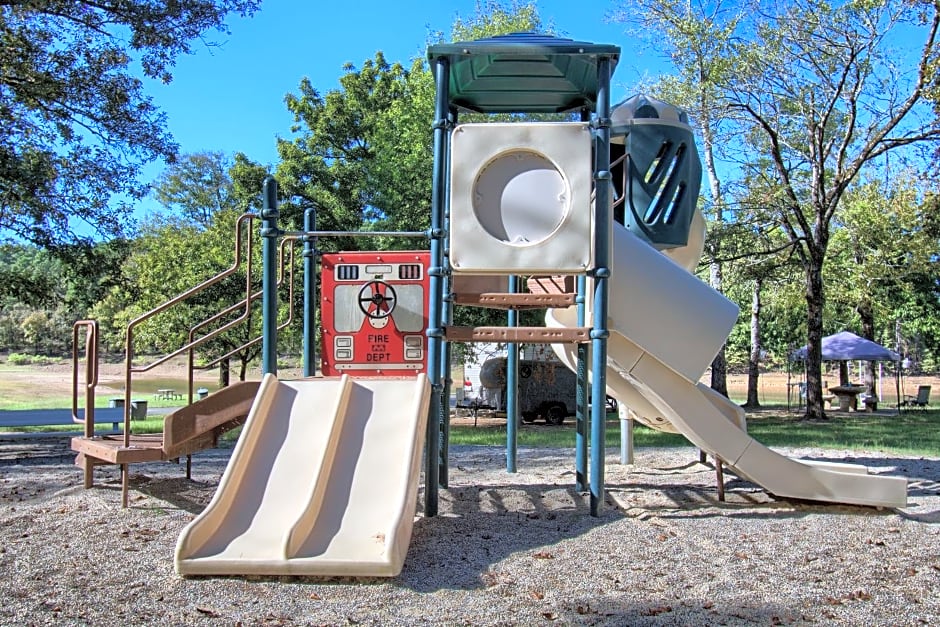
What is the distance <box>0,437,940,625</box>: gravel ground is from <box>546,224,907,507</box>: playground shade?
8.8 inches

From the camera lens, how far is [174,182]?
53.8m

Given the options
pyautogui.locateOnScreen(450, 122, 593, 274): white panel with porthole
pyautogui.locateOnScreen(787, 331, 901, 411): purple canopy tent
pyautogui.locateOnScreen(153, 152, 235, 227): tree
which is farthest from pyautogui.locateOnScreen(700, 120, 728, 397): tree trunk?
pyautogui.locateOnScreen(153, 152, 235, 227): tree

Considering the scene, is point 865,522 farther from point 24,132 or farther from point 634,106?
point 24,132

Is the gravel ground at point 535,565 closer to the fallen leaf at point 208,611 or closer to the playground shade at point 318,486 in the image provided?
the fallen leaf at point 208,611

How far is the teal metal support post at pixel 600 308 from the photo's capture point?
6.24 metres

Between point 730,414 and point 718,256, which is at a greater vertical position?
point 718,256

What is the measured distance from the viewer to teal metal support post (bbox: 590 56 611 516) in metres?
6.24

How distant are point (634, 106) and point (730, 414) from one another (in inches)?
139

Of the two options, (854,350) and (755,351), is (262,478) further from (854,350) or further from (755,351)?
(854,350)

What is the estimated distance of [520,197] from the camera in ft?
20.6

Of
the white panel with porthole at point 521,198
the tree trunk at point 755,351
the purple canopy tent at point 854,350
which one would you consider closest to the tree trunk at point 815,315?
the tree trunk at point 755,351

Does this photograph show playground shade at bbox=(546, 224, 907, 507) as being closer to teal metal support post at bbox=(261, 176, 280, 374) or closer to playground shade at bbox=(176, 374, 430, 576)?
playground shade at bbox=(176, 374, 430, 576)

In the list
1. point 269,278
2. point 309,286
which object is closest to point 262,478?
point 269,278

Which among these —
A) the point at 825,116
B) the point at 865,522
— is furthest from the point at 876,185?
the point at 865,522
